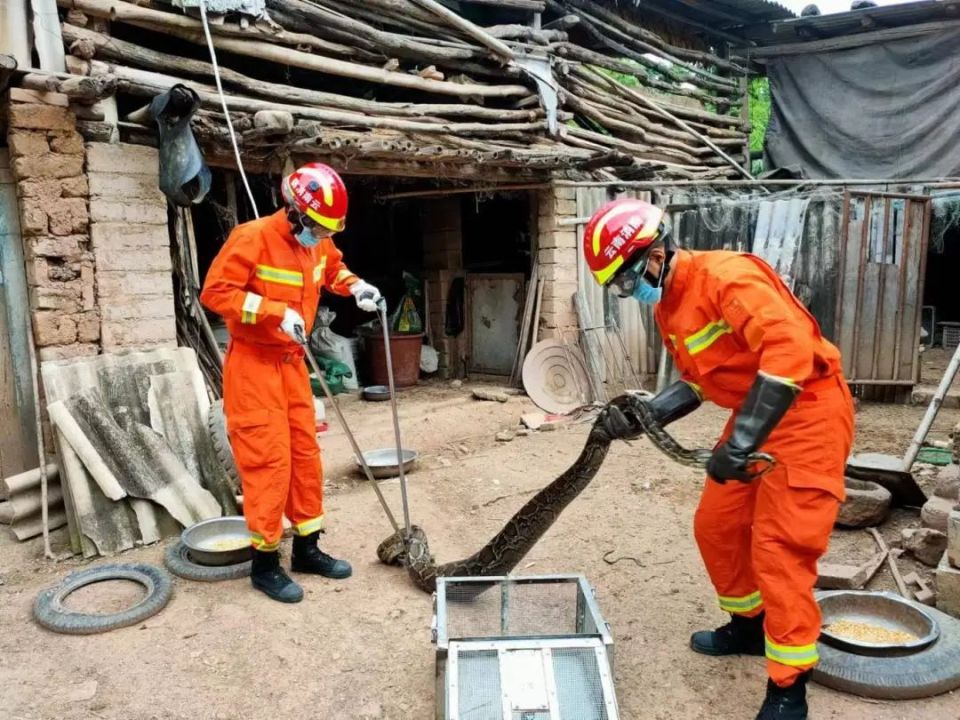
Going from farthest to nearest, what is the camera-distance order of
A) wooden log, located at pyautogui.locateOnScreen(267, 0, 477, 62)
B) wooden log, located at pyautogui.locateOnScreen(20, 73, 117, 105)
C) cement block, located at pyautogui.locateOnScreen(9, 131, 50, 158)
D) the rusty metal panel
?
the rusty metal panel
wooden log, located at pyautogui.locateOnScreen(267, 0, 477, 62)
cement block, located at pyautogui.locateOnScreen(9, 131, 50, 158)
wooden log, located at pyautogui.locateOnScreen(20, 73, 117, 105)

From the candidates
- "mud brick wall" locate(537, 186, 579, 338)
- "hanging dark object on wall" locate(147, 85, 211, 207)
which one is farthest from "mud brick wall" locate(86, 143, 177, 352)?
"mud brick wall" locate(537, 186, 579, 338)

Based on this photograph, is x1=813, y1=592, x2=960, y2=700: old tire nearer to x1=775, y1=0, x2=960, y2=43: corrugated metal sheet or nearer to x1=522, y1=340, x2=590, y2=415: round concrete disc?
x1=522, y1=340, x2=590, y2=415: round concrete disc

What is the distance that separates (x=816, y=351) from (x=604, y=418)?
2.91 feet

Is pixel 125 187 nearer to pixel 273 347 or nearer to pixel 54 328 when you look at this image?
pixel 54 328

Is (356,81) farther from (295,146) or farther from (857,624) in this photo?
(857,624)

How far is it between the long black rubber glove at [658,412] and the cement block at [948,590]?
5.02 ft

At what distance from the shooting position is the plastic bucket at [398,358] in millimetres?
9578

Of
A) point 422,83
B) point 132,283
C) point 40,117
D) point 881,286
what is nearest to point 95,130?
point 40,117

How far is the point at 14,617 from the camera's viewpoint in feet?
12.5

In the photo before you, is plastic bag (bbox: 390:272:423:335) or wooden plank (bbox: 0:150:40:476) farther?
plastic bag (bbox: 390:272:423:335)

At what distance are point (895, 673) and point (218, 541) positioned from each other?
3648 mm

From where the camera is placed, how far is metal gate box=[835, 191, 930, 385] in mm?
8367

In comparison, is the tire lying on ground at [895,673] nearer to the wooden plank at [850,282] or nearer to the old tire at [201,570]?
the old tire at [201,570]

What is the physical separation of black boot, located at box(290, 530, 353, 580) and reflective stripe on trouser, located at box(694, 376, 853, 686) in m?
2.37
